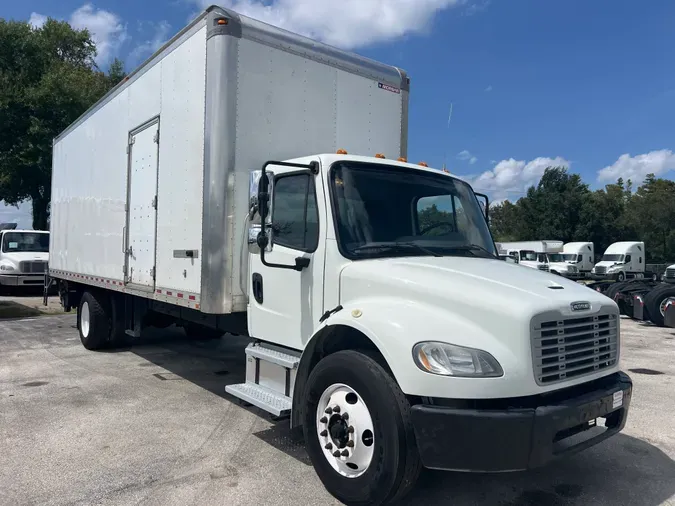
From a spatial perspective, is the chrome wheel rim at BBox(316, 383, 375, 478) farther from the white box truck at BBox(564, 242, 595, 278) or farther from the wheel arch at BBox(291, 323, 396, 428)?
the white box truck at BBox(564, 242, 595, 278)

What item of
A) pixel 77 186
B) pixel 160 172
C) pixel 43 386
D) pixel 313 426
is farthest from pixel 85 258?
pixel 313 426

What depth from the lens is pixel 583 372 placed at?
359cm

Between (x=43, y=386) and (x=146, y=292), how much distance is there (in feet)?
6.11

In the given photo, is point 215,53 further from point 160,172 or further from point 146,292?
point 146,292

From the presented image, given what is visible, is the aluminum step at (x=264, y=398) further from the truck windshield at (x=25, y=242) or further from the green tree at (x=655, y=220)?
the green tree at (x=655, y=220)

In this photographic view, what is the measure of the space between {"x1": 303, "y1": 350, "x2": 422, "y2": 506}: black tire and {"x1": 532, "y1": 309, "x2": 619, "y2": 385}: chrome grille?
856 millimetres

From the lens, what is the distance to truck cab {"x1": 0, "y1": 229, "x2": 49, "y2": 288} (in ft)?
58.8

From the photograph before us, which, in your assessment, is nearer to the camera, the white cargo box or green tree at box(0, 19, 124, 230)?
the white cargo box

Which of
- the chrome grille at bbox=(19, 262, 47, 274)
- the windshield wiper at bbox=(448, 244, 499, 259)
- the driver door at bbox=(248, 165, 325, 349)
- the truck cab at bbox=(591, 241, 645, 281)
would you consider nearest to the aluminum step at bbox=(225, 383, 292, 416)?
the driver door at bbox=(248, 165, 325, 349)

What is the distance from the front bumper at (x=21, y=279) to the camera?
1784cm

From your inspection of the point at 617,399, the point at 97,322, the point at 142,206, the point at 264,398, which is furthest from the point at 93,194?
the point at 617,399

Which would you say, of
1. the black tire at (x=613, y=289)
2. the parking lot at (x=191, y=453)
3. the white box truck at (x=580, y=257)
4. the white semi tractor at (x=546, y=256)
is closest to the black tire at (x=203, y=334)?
the parking lot at (x=191, y=453)

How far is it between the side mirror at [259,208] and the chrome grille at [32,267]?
15.9 m

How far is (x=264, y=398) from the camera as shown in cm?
456
